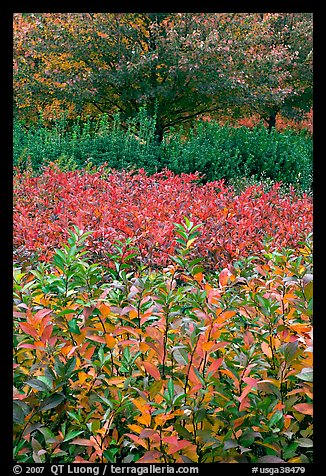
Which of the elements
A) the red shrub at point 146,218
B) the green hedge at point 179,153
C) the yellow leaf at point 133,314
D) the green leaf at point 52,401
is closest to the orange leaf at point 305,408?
the yellow leaf at point 133,314

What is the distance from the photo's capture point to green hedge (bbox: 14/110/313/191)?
33.3 ft

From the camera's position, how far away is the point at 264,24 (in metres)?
15.0

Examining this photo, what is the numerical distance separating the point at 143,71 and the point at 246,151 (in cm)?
315

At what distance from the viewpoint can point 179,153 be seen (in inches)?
425

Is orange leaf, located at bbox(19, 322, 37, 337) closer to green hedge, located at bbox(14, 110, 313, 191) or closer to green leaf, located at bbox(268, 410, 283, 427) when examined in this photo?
green leaf, located at bbox(268, 410, 283, 427)

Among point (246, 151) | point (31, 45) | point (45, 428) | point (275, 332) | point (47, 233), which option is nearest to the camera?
point (45, 428)

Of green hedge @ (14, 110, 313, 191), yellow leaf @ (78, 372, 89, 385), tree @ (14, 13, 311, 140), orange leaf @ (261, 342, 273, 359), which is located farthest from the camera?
tree @ (14, 13, 311, 140)

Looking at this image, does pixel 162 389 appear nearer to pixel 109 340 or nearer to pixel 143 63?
pixel 109 340

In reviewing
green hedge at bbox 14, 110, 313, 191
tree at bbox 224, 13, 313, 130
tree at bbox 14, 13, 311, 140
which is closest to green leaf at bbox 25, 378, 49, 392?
green hedge at bbox 14, 110, 313, 191

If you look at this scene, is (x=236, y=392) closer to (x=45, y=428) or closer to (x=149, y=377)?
(x=149, y=377)

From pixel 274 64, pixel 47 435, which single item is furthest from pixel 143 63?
pixel 47 435

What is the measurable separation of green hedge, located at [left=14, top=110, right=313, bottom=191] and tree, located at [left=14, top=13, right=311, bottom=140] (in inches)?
50.0

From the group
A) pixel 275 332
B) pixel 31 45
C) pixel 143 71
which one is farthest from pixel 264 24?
pixel 275 332

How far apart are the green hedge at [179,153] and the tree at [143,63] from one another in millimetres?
1269
